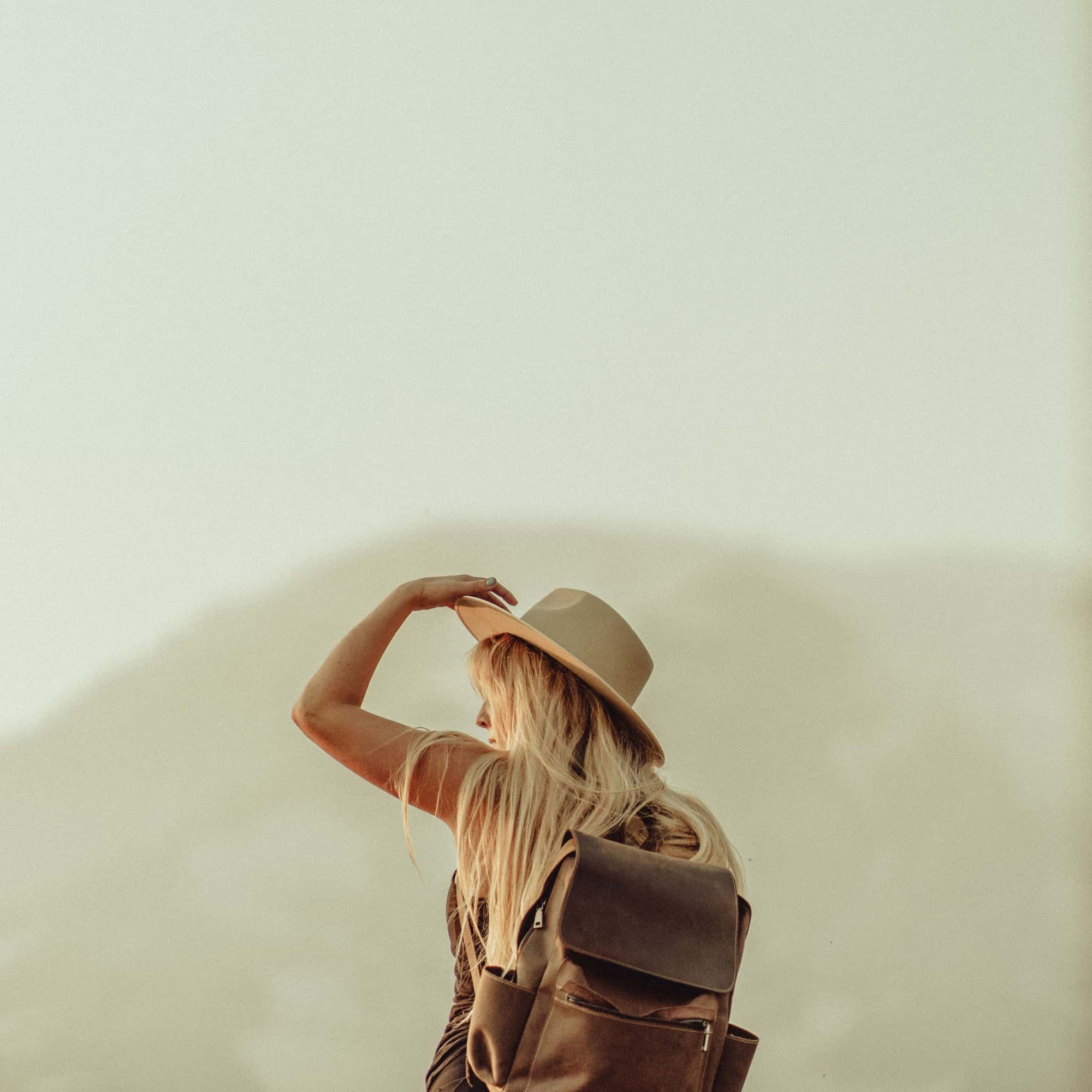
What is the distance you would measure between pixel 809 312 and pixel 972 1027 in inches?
53.4

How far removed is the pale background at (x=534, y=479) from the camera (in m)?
1.88

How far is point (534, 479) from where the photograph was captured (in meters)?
2.01

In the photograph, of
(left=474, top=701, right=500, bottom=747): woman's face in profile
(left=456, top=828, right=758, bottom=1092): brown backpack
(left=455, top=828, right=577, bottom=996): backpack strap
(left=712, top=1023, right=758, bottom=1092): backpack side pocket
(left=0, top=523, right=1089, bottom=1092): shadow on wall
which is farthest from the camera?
(left=0, top=523, right=1089, bottom=1092): shadow on wall

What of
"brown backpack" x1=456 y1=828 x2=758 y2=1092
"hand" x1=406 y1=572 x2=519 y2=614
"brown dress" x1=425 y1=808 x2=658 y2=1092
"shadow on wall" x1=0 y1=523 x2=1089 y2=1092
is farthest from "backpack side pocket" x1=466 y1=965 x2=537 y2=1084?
"shadow on wall" x1=0 y1=523 x2=1089 y2=1092

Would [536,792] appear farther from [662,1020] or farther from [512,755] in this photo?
[662,1020]

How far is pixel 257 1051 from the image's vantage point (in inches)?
72.1

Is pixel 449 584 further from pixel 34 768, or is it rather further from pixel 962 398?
pixel 962 398

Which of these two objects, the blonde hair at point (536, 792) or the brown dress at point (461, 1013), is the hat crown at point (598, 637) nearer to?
the blonde hair at point (536, 792)

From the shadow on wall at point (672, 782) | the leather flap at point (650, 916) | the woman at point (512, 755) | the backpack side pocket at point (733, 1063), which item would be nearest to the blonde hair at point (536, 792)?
the woman at point (512, 755)

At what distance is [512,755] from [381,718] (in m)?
0.18

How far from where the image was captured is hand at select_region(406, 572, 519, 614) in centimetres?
152

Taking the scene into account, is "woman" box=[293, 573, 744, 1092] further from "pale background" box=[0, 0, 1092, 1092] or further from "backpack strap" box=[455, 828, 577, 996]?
"pale background" box=[0, 0, 1092, 1092]

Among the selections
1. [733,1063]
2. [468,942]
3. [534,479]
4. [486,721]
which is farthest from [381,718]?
[534,479]

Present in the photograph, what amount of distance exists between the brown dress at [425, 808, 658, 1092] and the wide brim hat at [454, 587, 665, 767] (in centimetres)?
14
